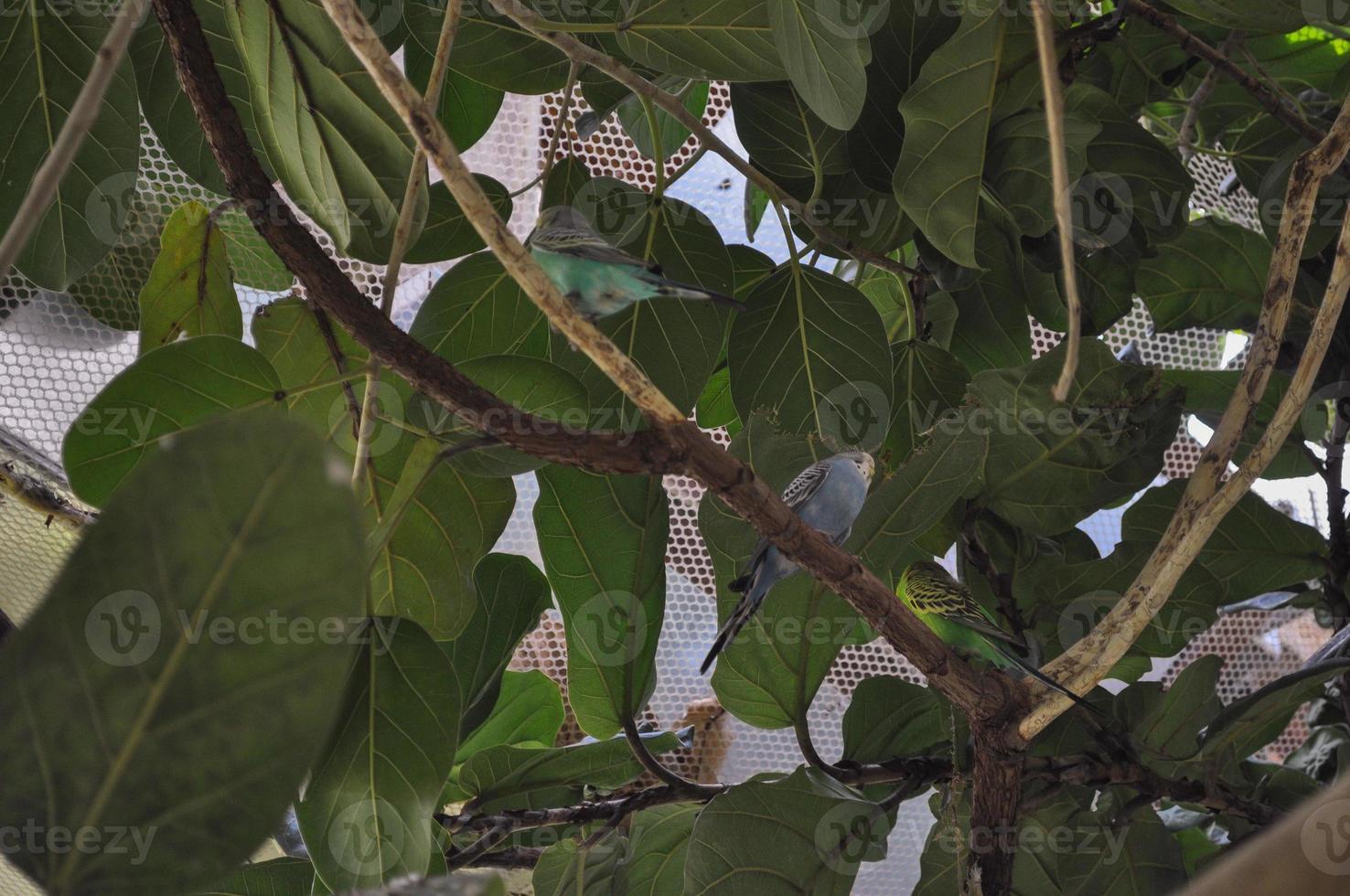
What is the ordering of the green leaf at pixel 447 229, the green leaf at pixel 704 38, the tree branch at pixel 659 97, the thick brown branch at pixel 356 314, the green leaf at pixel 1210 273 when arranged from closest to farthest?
the thick brown branch at pixel 356 314
the tree branch at pixel 659 97
the green leaf at pixel 704 38
the green leaf at pixel 447 229
the green leaf at pixel 1210 273

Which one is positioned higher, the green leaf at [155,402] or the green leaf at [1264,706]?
the green leaf at [155,402]

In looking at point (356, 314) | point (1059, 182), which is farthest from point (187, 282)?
point (1059, 182)

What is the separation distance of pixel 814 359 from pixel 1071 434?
21cm

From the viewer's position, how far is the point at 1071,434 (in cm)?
79

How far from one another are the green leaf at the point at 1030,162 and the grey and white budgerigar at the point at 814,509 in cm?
23

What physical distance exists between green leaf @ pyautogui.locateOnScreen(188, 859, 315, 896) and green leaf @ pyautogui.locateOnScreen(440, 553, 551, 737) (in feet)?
0.53

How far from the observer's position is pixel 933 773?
0.77m

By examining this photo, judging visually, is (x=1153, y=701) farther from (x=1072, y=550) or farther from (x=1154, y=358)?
(x=1154, y=358)

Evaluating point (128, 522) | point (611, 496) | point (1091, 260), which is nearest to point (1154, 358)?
point (1091, 260)

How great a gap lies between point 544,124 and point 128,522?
2.75ft

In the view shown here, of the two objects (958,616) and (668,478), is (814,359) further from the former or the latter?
(668,478)

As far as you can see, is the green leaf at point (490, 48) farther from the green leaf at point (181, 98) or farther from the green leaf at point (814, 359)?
the green leaf at point (814, 359)

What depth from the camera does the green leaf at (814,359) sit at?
Answer: 0.77 meters

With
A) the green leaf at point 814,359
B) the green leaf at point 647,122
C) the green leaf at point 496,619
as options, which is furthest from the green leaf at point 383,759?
the green leaf at point 647,122
